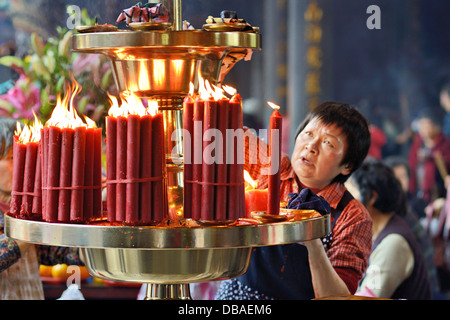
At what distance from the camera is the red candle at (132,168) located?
46.8 inches

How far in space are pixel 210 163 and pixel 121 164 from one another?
0.14 meters

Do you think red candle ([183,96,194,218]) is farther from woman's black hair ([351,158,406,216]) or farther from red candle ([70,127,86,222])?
woman's black hair ([351,158,406,216])

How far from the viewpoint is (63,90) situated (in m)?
1.99

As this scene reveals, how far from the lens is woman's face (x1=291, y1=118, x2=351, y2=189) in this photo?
176 cm

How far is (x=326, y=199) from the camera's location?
5.81 ft

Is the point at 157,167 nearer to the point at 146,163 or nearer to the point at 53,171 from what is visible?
the point at 146,163

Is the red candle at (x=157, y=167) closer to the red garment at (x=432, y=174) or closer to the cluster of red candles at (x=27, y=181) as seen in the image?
the cluster of red candles at (x=27, y=181)

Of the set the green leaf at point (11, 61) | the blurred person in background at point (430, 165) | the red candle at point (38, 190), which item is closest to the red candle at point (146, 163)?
the red candle at point (38, 190)

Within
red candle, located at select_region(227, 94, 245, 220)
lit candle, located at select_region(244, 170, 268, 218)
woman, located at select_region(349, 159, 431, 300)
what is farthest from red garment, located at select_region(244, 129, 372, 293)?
woman, located at select_region(349, 159, 431, 300)

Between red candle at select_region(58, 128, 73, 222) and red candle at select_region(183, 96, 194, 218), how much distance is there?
19 centimetres

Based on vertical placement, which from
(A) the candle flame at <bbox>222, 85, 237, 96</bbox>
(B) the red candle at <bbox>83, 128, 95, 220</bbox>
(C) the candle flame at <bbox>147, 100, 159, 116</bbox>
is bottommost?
(B) the red candle at <bbox>83, 128, 95, 220</bbox>

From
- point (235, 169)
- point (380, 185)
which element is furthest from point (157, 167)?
point (380, 185)

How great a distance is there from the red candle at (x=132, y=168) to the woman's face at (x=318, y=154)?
0.64 m

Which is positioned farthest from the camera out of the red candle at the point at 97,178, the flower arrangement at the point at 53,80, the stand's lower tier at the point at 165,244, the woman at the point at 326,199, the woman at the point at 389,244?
the woman at the point at 389,244
